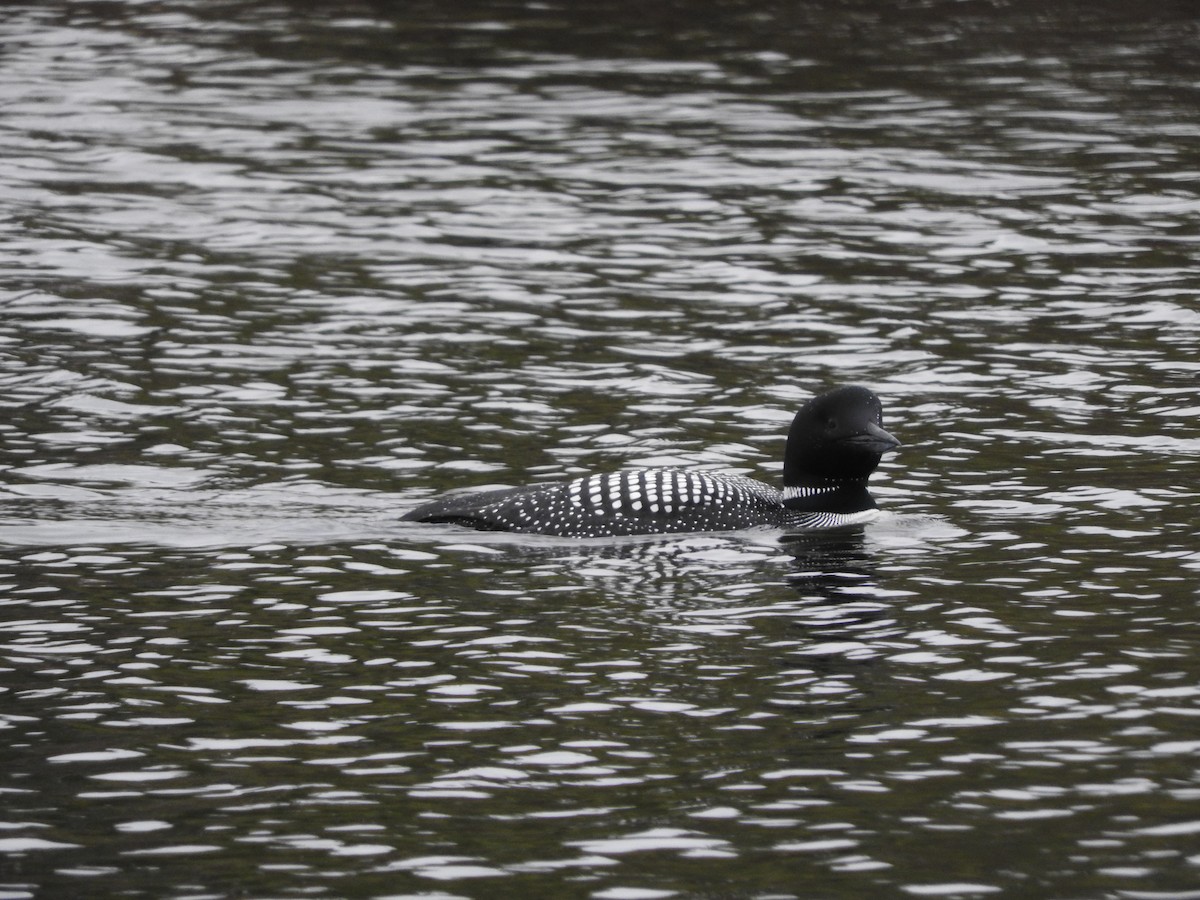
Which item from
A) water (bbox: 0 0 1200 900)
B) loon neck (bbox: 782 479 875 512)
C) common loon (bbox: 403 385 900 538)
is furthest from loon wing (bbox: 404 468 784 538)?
loon neck (bbox: 782 479 875 512)

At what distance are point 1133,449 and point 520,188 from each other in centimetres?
890

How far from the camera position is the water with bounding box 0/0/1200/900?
7.52 metres

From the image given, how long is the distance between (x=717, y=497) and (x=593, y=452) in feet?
5.61

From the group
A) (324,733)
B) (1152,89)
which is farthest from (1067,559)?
(1152,89)

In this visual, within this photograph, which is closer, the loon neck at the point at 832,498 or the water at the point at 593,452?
the water at the point at 593,452

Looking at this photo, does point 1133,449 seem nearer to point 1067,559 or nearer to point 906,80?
point 1067,559

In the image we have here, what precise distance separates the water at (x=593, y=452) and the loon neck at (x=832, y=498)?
0.26 meters

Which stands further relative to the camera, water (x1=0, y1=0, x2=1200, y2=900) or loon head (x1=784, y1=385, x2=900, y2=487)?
loon head (x1=784, y1=385, x2=900, y2=487)

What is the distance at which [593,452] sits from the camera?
42.8 ft

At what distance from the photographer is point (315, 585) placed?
34.7 ft

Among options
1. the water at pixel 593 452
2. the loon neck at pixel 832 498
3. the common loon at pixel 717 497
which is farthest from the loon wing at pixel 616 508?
the loon neck at pixel 832 498

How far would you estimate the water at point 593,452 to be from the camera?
752cm

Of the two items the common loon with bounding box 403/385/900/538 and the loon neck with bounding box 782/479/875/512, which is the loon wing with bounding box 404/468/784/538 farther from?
the loon neck with bounding box 782/479/875/512

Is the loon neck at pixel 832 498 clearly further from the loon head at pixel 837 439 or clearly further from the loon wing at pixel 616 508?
the loon wing at pixel 616 508
